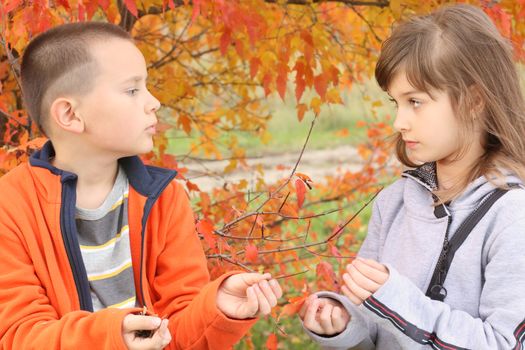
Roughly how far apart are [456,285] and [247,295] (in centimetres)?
58

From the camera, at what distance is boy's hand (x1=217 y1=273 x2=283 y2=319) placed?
219 cm

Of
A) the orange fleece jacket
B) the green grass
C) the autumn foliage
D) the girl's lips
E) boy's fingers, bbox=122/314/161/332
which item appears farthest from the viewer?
the green grass

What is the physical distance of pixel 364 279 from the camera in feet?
7.12

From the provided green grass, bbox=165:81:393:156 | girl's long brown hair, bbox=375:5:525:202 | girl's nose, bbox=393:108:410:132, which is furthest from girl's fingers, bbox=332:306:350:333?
green grass, bbox=165:81:393:156

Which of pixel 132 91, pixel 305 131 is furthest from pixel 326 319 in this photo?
pixel 305 131

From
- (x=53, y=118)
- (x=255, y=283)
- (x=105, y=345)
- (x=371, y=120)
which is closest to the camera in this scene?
(x=105, y=345)

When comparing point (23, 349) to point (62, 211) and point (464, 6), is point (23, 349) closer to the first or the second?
point (62, 211)

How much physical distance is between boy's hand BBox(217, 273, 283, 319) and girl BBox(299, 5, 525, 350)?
21cm

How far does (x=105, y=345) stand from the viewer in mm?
2062

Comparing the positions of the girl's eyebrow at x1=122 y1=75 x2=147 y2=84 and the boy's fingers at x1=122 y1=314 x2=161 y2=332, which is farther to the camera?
the girl's eyebrow at x1=122 y1=75 x2=147 y2=84

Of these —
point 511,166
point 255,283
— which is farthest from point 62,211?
point 511,166

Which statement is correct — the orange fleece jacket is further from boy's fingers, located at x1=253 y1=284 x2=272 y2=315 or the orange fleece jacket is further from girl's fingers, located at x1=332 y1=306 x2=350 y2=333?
girl's fingers, located at x1=332 y1=306 x2=350 y2=333

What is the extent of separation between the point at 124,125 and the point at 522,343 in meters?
1.25

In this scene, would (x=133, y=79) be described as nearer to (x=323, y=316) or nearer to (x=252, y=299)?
(x=252, y=299)
